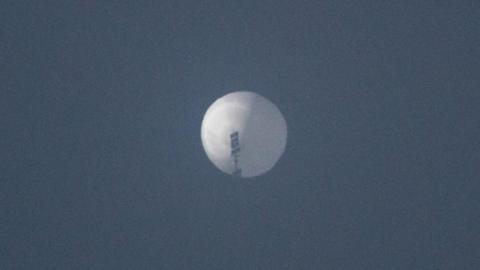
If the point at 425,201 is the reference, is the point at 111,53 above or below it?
above

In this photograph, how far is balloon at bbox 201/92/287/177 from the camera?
39.0ft

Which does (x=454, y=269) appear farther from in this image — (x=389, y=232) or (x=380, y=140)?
(x=380, y=140)

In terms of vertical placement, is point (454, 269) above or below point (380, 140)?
below

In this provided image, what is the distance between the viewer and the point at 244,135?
11.9m

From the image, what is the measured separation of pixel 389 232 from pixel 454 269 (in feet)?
4.00

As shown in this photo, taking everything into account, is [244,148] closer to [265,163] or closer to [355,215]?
[265,163]

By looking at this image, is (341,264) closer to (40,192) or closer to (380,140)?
(380,140)

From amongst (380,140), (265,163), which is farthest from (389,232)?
(265,163)

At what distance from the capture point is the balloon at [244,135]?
11.9 m

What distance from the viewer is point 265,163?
11.9 m

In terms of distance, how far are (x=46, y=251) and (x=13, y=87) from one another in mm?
2786

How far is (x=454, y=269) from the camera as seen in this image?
12.0 m

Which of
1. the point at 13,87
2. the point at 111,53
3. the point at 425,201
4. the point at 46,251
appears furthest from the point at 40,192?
the point at 425,201

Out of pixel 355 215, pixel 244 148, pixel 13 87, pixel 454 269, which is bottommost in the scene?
pixel 454 269
